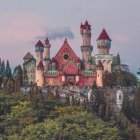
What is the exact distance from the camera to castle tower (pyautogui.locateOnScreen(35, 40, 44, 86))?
106 m

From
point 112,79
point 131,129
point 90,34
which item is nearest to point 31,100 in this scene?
point 131,129

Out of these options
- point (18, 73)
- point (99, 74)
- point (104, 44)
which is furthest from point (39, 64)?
point (104, 44)

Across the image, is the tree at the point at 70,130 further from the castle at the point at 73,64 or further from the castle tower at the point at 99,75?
the castle at the point at 73,64

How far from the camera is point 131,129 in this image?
3226 inches

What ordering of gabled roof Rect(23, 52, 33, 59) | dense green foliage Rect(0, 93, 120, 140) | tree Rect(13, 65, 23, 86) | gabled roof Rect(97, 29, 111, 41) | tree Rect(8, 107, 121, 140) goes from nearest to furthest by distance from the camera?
tree Rect(8, 107, 121, 140) < dense green foliage Rect(0, 93, 120, 140) < tree Rect(13, 65, 23, 86) < gabled roof Rect(97, 29, 111, 41) < gabled roof Rect(23, 52, 33, 59)

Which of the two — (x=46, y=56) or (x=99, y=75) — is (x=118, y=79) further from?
(x=46, y=56)

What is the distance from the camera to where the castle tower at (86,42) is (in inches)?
4294

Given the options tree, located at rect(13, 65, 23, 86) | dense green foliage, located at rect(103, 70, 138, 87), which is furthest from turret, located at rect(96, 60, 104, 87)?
tree, located at rect(13, 65, 23, 86)

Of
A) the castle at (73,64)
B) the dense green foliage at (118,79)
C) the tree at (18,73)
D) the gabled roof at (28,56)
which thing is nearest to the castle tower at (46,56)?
the castle at (73,64)

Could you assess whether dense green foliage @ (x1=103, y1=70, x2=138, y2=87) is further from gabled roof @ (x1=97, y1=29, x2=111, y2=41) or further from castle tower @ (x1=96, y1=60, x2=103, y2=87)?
gabled roof @ (x1=97, y1=29, x2=111, y2=41)

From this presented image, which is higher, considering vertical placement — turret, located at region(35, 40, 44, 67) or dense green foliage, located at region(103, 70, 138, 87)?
turret, located at region(35, 40, 44, 67)

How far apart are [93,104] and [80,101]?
197 centimetres

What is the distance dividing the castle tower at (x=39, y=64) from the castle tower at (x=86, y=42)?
4964 millimetres

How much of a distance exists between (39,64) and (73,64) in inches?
158
